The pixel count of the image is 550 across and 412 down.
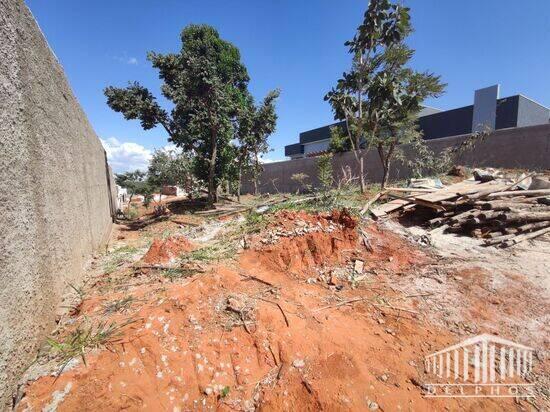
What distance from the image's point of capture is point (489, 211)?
4965 mm

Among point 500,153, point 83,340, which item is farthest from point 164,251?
point 500,153

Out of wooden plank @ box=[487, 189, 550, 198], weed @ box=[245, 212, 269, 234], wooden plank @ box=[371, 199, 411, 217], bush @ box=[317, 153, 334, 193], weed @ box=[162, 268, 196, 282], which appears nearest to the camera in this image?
weed @ box=[162, 268, 196, 282]

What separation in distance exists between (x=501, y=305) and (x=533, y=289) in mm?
631

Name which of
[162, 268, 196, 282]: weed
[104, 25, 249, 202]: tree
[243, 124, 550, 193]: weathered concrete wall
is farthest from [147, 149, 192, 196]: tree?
[162, 268, 196, 282]: weed

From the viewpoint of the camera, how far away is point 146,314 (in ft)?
8.07

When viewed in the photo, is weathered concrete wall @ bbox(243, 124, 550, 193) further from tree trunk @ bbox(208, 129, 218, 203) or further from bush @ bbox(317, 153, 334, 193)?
tree trunk @ bbox(208, 129, 218, 203)

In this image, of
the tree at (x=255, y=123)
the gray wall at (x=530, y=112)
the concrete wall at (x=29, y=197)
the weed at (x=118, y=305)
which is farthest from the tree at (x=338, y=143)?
the weed at (x=118, y=305)

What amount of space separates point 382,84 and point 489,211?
13.6 ft

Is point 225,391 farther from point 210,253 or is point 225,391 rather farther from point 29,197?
point 210,253

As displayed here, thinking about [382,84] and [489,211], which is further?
[382,84]

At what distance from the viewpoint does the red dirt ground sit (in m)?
1.88

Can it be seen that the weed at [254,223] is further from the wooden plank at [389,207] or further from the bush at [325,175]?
the wooden plank at [389,207]

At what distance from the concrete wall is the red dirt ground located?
36 centimetres
